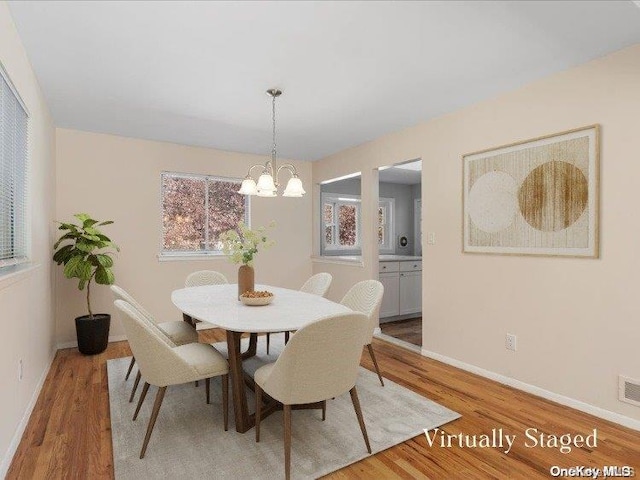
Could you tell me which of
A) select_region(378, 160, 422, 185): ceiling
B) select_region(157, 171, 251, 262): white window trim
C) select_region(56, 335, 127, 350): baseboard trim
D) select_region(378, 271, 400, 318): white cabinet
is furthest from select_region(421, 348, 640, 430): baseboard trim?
select_region(56, 335, 127, 350): baseboard trim

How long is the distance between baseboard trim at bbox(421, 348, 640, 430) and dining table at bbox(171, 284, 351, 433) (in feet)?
5.02

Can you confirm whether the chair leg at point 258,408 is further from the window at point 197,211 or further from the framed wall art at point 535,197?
the window at point 197,211

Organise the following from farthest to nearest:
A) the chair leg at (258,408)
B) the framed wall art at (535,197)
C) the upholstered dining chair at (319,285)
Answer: the upholstered dining chair at (319,285) < the framed wall art at (535,197) < the chair leg at (258,408)

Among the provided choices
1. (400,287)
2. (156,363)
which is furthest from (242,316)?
(400,287)

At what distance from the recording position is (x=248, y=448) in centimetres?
201

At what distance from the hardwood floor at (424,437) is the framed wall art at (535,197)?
3.62 ft

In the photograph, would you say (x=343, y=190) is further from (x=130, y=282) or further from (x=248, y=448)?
(x=248, y=448)

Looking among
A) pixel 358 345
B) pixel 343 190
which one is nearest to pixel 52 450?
pixel 358 345

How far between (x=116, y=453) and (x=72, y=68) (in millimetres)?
2500

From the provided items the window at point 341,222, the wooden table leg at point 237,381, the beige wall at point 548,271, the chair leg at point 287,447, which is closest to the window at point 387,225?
the window at point 341,222

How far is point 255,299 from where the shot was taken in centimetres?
253

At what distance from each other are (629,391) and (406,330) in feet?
8.33

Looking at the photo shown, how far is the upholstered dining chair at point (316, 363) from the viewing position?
1663 millimetres

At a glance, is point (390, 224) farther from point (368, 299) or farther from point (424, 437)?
point (424, 437)
